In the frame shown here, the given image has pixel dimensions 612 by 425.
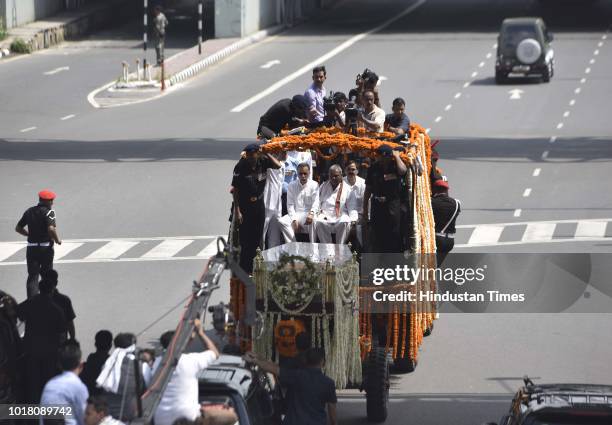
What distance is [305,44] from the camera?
6147 centimetres

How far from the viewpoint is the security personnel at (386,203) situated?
54.9 ft

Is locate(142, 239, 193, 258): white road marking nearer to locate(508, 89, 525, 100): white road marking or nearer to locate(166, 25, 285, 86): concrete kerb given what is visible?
locate(508, 89, 525, 100): white road marking

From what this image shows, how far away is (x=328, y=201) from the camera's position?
17672mm

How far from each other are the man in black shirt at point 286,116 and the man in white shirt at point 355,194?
5.42 feet

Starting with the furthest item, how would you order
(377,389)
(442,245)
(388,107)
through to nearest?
(388,107)
(442,245)
(377,389)

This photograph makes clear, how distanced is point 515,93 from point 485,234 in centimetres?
2312

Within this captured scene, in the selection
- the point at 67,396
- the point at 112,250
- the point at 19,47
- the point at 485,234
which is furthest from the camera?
the point at 19,47

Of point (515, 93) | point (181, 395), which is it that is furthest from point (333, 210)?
point (515, 93)

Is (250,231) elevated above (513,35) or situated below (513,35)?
above

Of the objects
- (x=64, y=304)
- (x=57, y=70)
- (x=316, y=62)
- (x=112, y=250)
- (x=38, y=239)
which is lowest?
(x=57, y=70)

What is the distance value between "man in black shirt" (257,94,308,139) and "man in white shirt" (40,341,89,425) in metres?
7.50

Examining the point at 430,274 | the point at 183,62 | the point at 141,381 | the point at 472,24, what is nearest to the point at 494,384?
the point at 430,274

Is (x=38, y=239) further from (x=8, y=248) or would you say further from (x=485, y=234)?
(x=485, y=234)

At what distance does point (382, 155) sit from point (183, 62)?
126ft
